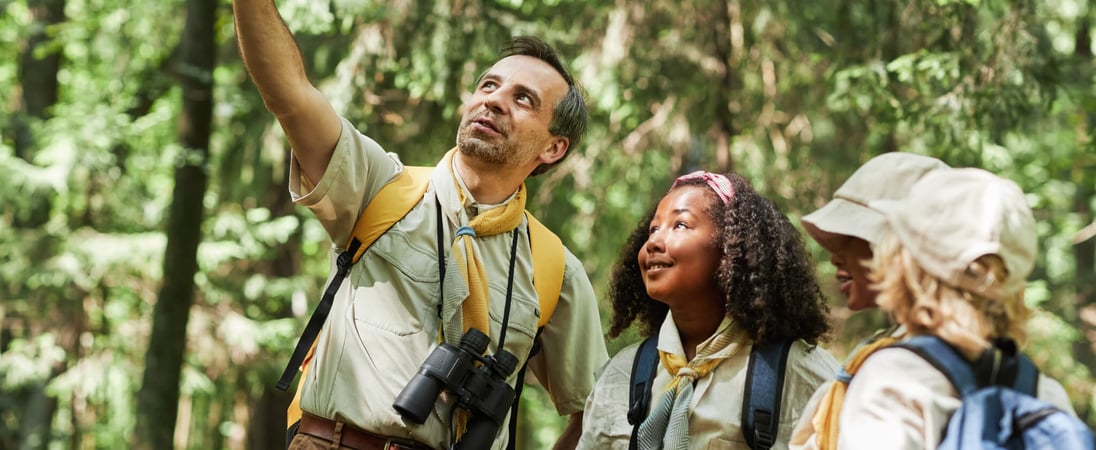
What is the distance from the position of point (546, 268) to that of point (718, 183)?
0.71 m

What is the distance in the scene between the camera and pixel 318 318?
3.53 meters

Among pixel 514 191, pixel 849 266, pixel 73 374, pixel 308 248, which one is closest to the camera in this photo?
pixel 849 266

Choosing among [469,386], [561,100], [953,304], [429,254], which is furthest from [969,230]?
[561,100]

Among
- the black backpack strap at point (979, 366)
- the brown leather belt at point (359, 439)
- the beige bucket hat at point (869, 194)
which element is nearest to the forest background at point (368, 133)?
the brown leather belt at point (359, 439)

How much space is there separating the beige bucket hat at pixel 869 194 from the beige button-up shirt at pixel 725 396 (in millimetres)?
628

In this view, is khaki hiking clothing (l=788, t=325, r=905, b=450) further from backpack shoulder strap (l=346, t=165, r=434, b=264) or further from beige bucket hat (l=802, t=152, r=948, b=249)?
backpack shoulder strap (l=346, t=165, r=434, b=264)

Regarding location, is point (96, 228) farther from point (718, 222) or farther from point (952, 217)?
point (952, 217)

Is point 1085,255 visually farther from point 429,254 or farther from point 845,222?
point 845,222

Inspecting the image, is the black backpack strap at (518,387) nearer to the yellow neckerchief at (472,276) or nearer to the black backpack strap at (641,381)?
the yellow neckerchief at (472,276)

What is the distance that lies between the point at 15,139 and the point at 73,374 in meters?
2.76

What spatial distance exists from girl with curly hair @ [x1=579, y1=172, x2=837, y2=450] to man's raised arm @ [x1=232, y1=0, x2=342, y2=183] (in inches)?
41.2

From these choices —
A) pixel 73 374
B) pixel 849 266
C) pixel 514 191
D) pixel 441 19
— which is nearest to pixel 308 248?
pixel 73 374

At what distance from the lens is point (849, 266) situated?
2.72 meters

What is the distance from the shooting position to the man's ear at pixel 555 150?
4.10m
